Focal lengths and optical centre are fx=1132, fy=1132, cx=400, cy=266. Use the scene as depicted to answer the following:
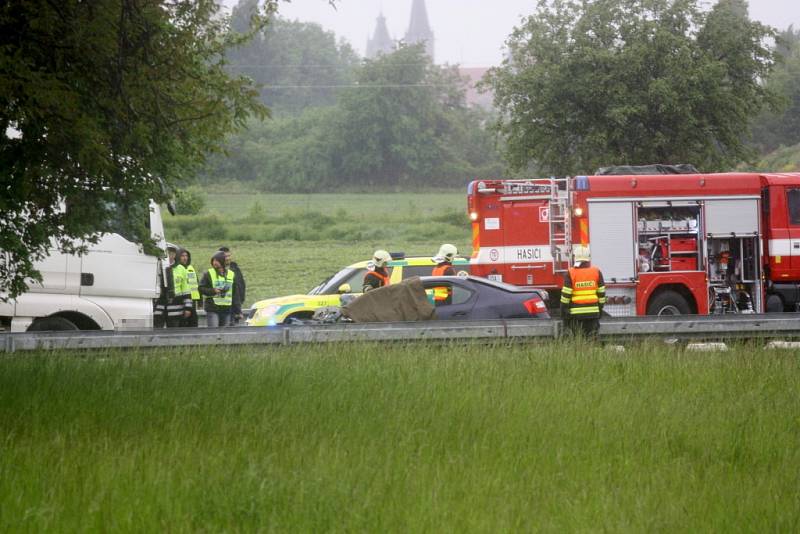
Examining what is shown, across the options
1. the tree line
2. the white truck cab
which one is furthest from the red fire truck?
the tree line

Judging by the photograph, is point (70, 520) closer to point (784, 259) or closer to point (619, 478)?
point (619, 478)

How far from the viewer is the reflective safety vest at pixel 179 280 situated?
18.9m

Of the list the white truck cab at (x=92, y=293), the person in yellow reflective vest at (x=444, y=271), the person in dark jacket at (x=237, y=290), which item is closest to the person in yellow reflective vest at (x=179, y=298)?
the person in dark jacket at (x=237, y=290)

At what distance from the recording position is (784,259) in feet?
62.4

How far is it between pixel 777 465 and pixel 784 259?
1158cm

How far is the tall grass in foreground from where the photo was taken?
6660mm

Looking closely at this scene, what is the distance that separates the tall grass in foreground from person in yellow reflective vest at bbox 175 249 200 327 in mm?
6064

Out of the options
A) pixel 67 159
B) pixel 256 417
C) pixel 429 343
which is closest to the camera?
pixel 256 417

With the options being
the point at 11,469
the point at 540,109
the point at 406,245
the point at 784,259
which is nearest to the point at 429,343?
the point at 11,469

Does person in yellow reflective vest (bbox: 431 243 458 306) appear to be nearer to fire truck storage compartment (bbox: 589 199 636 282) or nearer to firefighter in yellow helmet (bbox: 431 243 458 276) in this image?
firefighter in yellow helmet (bbox: 431 243 458 276)

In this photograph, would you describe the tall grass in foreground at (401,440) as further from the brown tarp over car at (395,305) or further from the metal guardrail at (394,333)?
the brown tarp over car at (395,305)

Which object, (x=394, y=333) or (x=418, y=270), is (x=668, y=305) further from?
(x=394, y=333)

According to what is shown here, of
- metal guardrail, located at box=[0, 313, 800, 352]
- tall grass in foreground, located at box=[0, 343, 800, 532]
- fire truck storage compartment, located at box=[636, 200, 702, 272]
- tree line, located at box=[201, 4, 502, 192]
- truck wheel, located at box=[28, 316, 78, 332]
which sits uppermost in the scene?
tree line, located at box=[201, 4, 502, 192]

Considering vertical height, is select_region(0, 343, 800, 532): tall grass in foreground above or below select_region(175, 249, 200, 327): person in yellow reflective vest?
below
